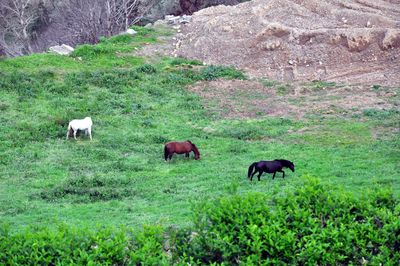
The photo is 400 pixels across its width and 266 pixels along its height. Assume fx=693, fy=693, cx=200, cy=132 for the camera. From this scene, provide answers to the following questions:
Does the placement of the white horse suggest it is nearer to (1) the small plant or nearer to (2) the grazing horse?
(2) the grazing horse

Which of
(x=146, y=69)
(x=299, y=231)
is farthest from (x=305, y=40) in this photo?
(x=299, y=231)

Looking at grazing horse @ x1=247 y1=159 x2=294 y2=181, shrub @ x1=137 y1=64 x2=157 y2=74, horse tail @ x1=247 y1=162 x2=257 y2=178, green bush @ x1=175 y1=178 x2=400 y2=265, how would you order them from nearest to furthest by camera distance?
green bush @ x1=175 y1=178 x2=400 y2=265 → grazing horse @ x1=247 y1=159 x2=294 y2=181 → horse tail @ x1=247 y1=162 x2=257 y2=178 → shrub @ x1=137 y1=64 x2=157 y2=74

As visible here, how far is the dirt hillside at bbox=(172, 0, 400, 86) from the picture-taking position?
2358 centimetres

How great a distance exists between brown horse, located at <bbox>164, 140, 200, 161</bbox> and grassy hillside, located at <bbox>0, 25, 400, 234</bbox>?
0.87 feet

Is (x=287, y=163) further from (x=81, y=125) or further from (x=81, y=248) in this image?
(x=81, y=248)

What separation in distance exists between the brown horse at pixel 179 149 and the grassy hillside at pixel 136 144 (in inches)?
10.4

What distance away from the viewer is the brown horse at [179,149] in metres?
16.7

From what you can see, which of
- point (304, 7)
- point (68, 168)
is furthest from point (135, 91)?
point (304, 7)

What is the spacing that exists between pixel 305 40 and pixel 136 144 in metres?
9.20

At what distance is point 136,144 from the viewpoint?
1827cm

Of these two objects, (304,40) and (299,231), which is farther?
(304,40)

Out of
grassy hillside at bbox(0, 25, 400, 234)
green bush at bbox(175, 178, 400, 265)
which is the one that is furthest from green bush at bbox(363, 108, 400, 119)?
green bush at bbox(175, 178, 400, 265)

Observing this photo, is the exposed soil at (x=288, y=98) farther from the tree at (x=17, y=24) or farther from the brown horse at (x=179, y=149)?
the tree at (x=17, y=24)

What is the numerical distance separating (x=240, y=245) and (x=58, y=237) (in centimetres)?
193
